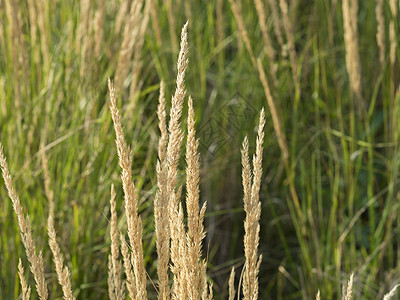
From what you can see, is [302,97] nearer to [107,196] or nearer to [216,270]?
[216,270]

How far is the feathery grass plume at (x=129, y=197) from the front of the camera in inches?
40.6

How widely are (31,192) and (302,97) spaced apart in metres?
1.29

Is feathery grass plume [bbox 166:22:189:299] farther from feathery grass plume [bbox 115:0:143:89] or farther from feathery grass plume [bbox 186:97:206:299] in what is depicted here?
feathery grass plume [bbox 115:0:143:89]

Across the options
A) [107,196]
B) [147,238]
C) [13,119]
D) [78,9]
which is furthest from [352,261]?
[78,9]

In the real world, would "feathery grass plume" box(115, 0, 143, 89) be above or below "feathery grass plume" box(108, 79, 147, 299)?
above

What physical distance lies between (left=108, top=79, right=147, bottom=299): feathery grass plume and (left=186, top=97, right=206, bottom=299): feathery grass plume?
90 millimetres

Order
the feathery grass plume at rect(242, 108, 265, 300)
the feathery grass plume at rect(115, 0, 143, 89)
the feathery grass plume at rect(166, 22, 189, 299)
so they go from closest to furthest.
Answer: the feathery grass plume at rect(166, 22, 189, 299) → the feathery grass plume at rect(242, 108, 265, 300) → the feathery grass plume at rect(115, 0, 143, 89)

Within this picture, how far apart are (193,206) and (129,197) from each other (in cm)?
11

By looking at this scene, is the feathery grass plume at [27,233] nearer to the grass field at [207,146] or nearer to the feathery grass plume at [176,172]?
the feathery grass plume at [176,172]

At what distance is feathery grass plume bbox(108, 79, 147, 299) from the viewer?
1.03m

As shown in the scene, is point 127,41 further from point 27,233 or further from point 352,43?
point 27,233

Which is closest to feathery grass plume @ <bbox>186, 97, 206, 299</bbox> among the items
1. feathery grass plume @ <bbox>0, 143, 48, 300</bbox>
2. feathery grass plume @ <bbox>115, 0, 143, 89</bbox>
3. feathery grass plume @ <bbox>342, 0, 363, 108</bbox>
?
feathery grass plume @ <bbox>0, 143, 48, 300</bbox>

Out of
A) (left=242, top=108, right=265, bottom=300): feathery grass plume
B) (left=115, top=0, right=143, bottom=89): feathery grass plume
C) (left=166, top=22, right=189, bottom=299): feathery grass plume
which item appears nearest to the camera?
(left=166, top=22, right=189, bottom=299): feathery grass plume

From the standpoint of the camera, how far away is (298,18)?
126 inches
